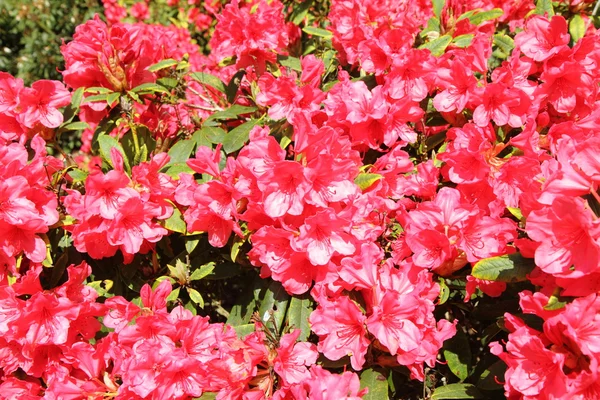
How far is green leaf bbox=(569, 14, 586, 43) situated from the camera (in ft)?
6.15

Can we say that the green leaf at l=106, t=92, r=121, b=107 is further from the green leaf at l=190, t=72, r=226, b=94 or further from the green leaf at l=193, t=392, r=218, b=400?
the green leaf at l=193, t=392, r=218, b=400

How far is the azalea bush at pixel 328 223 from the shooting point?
126cm

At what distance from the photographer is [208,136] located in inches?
74.5

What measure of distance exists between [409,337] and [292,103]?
749 millimetres

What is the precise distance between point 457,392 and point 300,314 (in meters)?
0.43

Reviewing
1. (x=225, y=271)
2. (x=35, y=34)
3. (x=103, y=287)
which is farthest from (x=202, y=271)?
(x=35, y=34)

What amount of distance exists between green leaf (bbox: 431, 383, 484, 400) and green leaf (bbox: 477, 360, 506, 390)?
30mm

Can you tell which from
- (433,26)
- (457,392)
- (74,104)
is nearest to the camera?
(457,392)

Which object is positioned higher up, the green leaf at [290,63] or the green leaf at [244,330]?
the green leaf at [290,63]

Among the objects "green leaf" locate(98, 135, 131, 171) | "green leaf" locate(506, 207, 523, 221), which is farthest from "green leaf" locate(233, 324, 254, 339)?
"green leaf" locate(506, 207, 523, 221)

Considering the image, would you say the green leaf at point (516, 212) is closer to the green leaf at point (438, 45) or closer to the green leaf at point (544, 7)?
the green leaf at point (438, 45)

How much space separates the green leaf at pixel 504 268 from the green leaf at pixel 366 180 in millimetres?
336

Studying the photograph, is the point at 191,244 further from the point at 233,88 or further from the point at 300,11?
the point at 300,11

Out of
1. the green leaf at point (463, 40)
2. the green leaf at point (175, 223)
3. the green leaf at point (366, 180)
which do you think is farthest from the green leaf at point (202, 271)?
the green leaf at point (463, 40)
